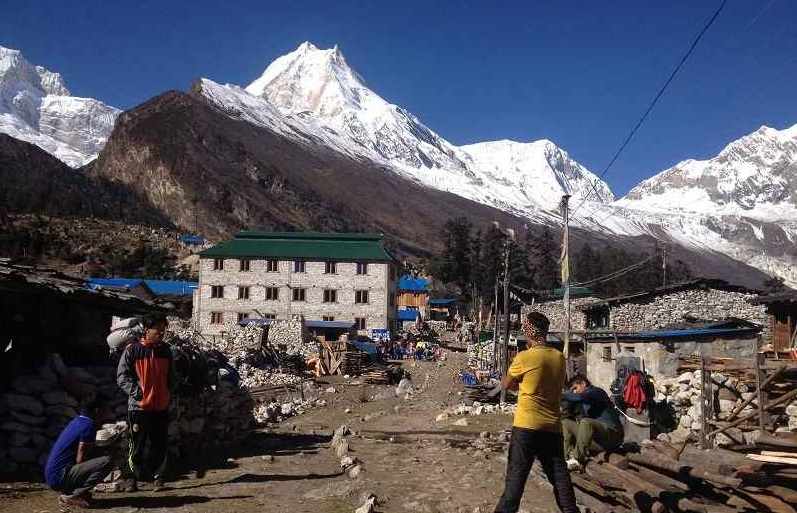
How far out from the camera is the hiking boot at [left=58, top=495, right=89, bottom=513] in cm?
755

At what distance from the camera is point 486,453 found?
12578 mm

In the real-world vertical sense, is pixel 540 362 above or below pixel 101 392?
above

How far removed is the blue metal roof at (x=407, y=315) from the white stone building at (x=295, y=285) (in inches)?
673

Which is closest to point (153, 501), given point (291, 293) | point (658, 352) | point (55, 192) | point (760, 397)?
point (760, 397)

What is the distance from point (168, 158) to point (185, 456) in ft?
493

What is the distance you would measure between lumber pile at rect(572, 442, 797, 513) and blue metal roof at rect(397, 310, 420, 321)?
6401 cm

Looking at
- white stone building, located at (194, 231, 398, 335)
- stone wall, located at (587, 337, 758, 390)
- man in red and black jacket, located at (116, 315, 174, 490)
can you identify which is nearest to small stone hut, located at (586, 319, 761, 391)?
stone wall, located at (587, 337, 758, 390)

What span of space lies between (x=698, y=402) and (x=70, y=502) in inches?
517

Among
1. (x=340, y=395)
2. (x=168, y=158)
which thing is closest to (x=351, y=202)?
(x=168, y=158)

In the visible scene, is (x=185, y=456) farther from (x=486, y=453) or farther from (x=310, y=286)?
(x=310, y=286)

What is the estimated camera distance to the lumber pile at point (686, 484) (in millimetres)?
7531

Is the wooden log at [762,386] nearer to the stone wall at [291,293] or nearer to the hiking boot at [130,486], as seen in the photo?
the hiking boot at [130,486]

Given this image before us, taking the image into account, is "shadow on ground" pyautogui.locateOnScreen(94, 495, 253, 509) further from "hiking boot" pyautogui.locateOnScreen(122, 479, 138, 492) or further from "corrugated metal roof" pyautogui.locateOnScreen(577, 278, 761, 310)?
"corrugated metal roof" pyautogui.locateOnScreen(577, 278, 761, 310)

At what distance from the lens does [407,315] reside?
7531cm
